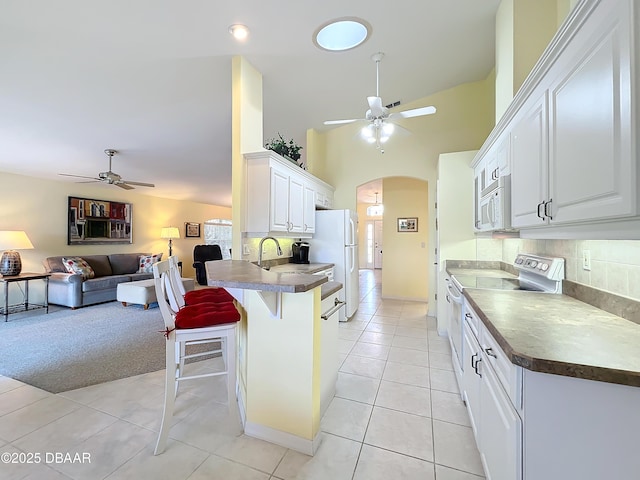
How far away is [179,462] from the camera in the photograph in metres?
1.57

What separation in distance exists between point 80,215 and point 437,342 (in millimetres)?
7064

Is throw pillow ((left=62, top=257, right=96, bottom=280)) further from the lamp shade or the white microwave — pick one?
the white microwave

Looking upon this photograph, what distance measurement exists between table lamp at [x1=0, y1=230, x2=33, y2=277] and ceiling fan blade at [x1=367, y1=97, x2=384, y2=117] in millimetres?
5800

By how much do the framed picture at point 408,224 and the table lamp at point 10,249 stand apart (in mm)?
6683

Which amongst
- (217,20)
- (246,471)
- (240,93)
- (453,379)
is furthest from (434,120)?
(246,471)

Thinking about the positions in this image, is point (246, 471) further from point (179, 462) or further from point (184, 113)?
point (184, 113)

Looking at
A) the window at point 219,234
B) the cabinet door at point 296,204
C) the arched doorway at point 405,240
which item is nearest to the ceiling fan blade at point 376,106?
the cabinet door at point 296,204

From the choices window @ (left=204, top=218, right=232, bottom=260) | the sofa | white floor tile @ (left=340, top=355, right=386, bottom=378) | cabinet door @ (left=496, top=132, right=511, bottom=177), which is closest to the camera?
cabinet door @ (left=496, top=132, right=511, bottom=177)

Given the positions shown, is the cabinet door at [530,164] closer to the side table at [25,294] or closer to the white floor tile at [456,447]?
the white floor tile at [456,447]

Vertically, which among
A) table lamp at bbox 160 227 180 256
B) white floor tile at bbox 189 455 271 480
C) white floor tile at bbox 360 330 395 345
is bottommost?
white floor tile at bbox 189 455 271 480

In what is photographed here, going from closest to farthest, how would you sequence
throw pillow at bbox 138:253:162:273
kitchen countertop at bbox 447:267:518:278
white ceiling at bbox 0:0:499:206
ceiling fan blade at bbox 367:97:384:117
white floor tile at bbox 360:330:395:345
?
white ceiling at bbox 0:0:499:206
kitchen countertop at bbox 447:267:518:278
ceiling fan blade at bbox 367:97:384:117
white floor tile at bbox 360:330:395:345
throw pillow at bbox 138:253:162:273

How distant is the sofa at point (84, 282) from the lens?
15.9ft

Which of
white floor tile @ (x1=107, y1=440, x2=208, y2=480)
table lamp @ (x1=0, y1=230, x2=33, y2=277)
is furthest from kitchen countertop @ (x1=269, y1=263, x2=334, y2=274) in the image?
table lamp @ (x1=0, y1=230, x2=33, y2=277)

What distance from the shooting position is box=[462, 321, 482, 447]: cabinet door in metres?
1.52
